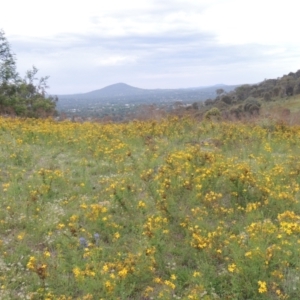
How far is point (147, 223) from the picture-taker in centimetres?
408

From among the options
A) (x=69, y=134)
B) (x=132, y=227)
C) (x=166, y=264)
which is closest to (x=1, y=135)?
(x=69, y=134)

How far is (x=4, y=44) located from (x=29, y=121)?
12.7 m

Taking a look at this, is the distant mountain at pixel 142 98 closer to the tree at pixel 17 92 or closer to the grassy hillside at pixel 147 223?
the tree at pixel 17 92

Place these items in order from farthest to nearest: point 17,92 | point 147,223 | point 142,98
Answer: point 142,98 < point 17,92 < point 147,223

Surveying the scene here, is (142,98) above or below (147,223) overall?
above

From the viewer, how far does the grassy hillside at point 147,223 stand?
340 cm

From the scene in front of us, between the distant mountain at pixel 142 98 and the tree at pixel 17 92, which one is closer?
the tree at pixel 17 92

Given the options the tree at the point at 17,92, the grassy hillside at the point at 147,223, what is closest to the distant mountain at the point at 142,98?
the tree at the point at 17,92

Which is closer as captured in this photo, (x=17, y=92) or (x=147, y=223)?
(x=147, y=223)

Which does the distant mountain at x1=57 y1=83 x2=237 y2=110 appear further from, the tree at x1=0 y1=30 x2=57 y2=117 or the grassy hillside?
the grassy hillside

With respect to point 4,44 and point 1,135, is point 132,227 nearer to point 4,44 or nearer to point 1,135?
point 1,135

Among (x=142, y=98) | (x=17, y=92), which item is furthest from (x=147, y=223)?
(x=142, y=98)

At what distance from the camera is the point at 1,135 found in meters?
8.10

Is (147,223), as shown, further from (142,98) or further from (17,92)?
(142,98)
